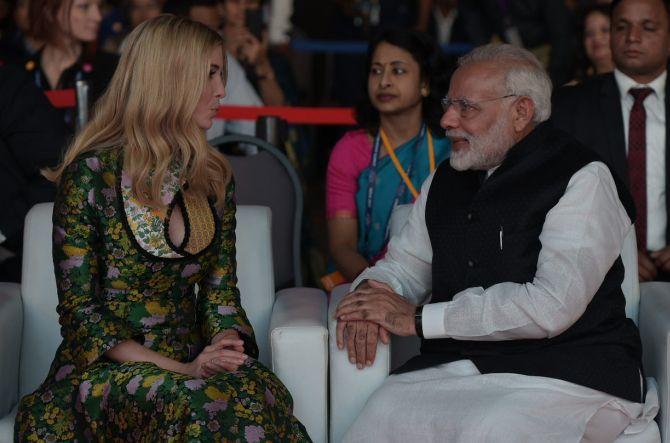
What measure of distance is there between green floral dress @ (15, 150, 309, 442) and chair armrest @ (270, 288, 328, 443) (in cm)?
10

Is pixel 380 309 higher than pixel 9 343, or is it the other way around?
pixel 380 309

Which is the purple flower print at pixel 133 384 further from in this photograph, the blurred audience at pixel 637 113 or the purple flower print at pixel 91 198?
the blurred audience at pixel 637 113

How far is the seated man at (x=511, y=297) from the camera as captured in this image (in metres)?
3.14

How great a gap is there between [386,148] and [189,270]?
1.44 m

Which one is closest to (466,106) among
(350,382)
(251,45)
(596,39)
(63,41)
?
(350,382)

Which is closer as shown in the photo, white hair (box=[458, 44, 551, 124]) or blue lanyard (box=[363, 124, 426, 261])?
white hair (box=[458, 44, 551, 124])

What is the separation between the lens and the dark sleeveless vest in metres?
3.21

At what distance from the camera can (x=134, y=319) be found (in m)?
3.19

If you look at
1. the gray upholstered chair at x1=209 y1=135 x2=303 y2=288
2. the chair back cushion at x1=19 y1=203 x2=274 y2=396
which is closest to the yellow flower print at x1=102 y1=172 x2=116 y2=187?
the chair back cushion at x1=19 y1=203 x2=274 y2=396

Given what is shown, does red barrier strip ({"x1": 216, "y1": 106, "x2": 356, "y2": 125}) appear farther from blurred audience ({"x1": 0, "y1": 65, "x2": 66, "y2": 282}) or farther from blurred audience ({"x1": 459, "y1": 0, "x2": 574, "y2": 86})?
blurred audience ({"x1": 459, "y1": 0, "x2": 574, "y2": 86})

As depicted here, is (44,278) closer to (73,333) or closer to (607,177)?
(73,333)

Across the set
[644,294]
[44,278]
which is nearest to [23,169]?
[44,278]

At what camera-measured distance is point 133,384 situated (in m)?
2.95

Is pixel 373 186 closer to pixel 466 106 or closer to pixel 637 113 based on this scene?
pixel 637 113
